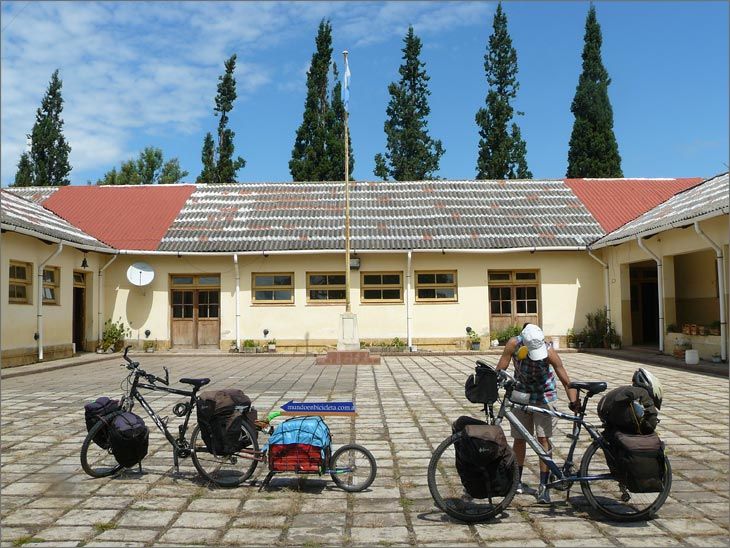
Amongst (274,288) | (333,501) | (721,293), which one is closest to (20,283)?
(274,288)

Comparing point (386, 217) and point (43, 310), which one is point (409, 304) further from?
point (43, 310)

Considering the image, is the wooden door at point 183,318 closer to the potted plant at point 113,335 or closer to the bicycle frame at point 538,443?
the potted plant at point 113,335

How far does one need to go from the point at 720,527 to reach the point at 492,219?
16139 millimetres

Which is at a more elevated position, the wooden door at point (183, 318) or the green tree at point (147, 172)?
the green tree at point (147, 172)

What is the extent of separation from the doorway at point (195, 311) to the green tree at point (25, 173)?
17.7 m

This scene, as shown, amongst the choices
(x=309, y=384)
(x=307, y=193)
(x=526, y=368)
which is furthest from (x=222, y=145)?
(x=526, y=368)

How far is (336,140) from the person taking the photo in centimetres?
3075

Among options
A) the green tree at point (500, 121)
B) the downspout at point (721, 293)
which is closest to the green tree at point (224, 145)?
the green tree at point (500, 121)

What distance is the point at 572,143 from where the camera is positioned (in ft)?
102

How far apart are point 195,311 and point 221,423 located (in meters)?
14.4

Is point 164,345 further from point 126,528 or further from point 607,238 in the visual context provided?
point 126,528

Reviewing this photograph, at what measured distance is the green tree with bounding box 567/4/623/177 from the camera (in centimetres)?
3025

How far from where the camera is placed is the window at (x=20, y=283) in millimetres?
14117

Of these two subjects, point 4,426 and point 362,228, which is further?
point 362,228
